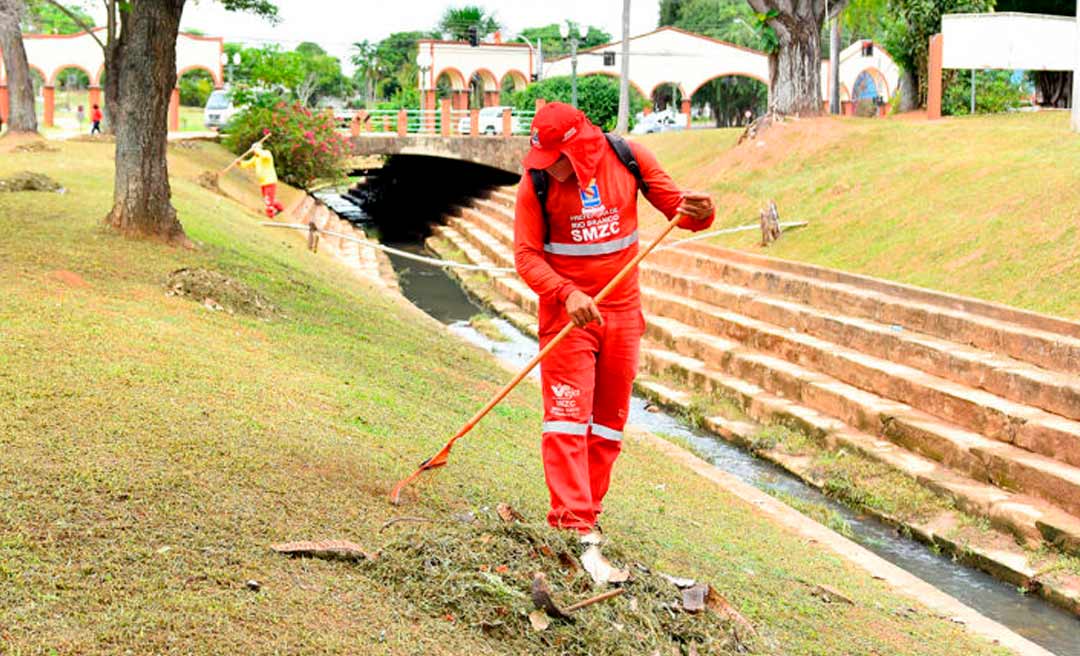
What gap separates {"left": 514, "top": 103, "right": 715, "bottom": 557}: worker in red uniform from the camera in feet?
18.2

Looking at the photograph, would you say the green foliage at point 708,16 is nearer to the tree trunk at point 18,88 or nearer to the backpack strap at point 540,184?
Result: the tree trunk at point 18,88

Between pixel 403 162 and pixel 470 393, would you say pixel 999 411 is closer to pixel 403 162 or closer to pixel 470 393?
pixel 470 393

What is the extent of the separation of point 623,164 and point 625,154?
0.15 feet

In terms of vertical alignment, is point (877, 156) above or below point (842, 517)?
above

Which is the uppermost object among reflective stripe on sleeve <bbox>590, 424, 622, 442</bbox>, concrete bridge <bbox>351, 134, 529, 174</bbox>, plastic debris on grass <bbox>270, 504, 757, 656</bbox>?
concrete bridge <bbox>351, 134, 529, 174</bbox>

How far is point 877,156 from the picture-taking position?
20.1 meters

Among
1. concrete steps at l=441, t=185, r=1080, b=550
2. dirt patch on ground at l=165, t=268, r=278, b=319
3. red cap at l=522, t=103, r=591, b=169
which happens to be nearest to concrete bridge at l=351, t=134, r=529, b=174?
concrete steps at l=441, t=185, r=1080, b=550

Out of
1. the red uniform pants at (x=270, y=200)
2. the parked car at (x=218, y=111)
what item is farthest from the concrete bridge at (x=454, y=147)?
the red uniform pants at (x=270, y=200)

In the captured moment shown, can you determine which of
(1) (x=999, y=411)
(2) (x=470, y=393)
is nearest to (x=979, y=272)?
(1) (x=999, y=411)

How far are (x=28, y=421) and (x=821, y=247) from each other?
41.7ft

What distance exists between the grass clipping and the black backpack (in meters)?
1.43

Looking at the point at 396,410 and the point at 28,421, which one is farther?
the point at 396,410

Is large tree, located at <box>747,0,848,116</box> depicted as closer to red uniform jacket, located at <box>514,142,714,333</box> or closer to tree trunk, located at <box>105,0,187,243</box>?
tree trunk, located at <box>105,0,187,243</box>

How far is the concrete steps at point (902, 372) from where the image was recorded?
971 centimetres
